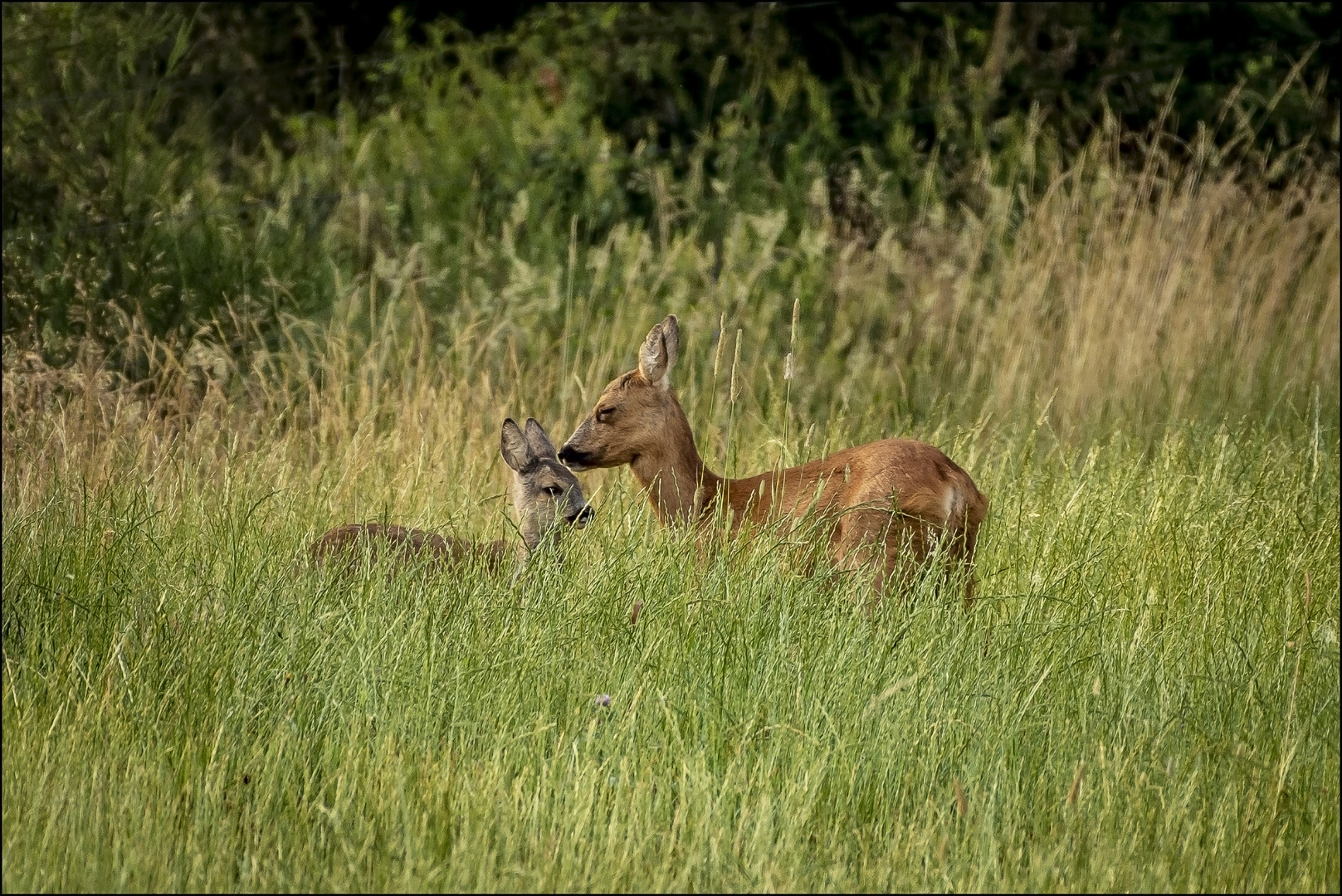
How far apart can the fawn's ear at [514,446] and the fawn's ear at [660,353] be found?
65cm

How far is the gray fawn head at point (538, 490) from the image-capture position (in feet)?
15.5

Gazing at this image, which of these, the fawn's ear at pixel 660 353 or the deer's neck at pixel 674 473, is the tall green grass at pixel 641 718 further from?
the fawn's ear at pixel 660 353

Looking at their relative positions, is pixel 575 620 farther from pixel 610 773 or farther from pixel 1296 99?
pixel 1296 99

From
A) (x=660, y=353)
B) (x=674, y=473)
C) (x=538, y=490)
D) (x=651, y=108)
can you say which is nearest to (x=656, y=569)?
(x=538, y=490)

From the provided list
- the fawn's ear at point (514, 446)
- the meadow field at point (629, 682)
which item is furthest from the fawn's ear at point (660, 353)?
the fawn's ear at point (514, 446)

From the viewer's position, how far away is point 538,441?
15.9ft

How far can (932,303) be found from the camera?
8.96 m

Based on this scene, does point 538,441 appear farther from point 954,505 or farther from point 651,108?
point 651,108

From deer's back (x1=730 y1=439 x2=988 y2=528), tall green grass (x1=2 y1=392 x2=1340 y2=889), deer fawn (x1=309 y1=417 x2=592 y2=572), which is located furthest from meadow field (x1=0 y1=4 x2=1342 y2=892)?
deer's back (x1=730 y1=439 x2=988 y2=528)

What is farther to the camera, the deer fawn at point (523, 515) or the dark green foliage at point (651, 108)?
the dark green foliage at point (651, 108)

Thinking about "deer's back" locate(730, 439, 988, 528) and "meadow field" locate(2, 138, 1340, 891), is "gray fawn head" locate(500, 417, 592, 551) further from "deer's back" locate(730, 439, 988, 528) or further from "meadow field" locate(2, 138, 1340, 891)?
"deer's back" locate(730, 439, 988, 528)

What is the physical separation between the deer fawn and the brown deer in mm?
316

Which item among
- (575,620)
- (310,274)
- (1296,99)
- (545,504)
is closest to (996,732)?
(575,620)

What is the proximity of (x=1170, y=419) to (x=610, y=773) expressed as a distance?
428 centimetres
